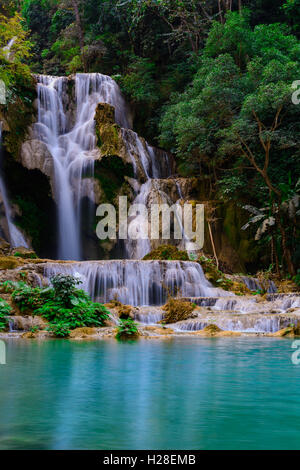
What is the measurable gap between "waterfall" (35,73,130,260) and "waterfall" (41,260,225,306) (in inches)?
234

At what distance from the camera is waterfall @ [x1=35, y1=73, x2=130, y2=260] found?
65.9 feet

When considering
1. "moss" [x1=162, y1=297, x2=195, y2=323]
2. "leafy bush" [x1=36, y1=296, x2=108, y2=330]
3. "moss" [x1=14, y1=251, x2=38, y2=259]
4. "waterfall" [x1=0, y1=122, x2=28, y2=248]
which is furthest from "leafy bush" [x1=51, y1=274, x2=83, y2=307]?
"waterfall" [x1=0, y1=122, x2=28, y2=248]

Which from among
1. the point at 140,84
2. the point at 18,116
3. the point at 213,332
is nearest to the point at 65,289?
the point at 213,332

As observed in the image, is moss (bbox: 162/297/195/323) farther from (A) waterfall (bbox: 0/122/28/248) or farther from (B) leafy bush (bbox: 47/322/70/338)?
(A) waterfall (bbox: 0/122/28/248)

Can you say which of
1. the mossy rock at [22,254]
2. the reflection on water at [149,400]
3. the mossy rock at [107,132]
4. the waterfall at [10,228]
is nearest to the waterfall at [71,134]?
the mossy rock at [107,132]

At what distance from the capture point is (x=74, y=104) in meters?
23.4

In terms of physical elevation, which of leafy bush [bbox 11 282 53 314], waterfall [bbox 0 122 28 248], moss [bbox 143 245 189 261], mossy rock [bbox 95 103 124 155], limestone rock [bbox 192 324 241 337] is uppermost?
mossy rock [bbox 95 103 124 155]

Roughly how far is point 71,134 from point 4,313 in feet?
46.9

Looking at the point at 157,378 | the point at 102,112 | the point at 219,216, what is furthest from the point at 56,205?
the point at 157,378

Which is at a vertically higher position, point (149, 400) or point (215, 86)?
point (215, 86)

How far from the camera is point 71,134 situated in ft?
72.5

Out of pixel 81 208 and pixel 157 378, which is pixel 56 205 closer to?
pixel 81 208

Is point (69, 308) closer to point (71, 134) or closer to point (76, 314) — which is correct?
point (76, 314)
